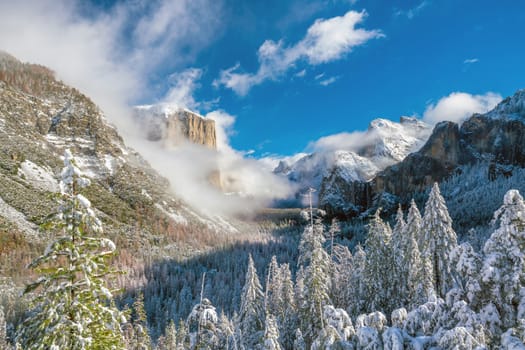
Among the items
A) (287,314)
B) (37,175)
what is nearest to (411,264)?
(287,314)

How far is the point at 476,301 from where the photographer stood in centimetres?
947

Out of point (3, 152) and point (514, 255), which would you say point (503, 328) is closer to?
point (514, 255)

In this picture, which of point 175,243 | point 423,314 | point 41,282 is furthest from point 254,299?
point 175,243

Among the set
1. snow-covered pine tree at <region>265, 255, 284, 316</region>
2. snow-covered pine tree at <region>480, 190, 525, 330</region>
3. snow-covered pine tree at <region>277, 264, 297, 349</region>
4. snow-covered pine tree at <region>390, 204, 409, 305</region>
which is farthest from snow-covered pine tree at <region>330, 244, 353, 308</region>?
snow-covered pine tree at <region>480, 190, 525, 330</region>

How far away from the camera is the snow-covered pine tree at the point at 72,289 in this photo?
8961mm

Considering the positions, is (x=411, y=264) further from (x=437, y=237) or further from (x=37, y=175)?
(x=37, y=175)

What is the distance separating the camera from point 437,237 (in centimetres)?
2311

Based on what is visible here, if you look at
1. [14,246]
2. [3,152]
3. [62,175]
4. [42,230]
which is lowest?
[42,230]

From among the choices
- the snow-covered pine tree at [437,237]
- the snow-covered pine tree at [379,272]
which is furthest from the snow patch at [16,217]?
the snow-covered pine tree at [437,237]

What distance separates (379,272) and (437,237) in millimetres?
6943

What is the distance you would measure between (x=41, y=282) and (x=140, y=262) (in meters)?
152

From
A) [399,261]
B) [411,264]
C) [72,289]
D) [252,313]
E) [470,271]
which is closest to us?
[72,289]

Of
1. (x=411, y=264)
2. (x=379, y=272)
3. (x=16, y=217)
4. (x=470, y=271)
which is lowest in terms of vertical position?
(x=470, y=271)

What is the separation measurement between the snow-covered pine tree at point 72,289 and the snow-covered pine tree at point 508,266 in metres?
10.1
